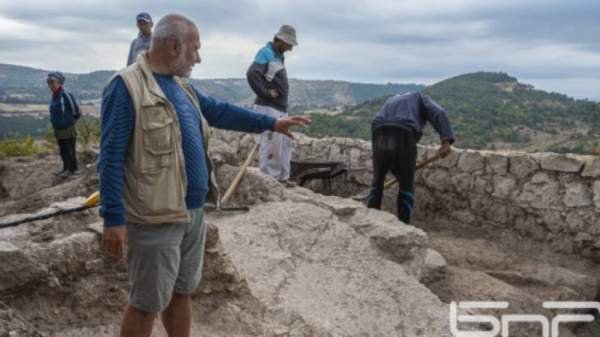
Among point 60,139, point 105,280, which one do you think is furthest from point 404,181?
point 60,139

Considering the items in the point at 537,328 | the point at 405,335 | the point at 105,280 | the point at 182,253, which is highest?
the point at 182,253

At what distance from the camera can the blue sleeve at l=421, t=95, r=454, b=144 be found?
6.24 metres

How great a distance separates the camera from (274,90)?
21.7ft

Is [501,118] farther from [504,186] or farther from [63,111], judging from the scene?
[63,111]

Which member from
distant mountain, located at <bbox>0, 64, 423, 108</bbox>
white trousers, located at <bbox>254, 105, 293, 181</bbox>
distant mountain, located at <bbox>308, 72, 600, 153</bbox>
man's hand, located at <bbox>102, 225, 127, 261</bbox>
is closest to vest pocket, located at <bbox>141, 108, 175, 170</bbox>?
man's hand, located at <bbox>102, 225, 127, 261</bbox>

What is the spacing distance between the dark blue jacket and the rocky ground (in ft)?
7.41

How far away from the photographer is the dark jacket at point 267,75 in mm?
6523

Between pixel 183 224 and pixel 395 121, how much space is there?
3953 millimetres

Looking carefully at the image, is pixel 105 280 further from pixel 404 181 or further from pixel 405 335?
pixel 404 181

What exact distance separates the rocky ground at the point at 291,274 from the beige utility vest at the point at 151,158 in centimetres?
62

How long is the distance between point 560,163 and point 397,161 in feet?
6.39

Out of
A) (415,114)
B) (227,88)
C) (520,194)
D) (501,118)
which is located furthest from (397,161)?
(227,88)

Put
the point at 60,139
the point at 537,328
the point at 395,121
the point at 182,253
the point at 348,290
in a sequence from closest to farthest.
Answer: the point at 182,253
the point at 348,290
the point at 537,328
the point at 395,121
the point at 60,139

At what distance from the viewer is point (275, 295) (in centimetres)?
396
